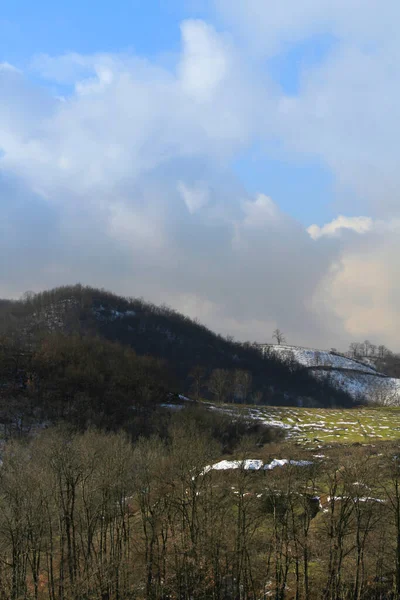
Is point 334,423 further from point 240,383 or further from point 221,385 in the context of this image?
point 240,383

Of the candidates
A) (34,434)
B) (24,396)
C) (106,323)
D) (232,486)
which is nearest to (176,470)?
(232,486)

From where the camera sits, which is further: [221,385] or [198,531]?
[221,385]

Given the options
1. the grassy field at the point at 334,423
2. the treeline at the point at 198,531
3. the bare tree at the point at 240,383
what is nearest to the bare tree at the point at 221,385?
the bare tree at the point at 240,383

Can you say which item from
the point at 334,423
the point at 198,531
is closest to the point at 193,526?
the point at 198,531

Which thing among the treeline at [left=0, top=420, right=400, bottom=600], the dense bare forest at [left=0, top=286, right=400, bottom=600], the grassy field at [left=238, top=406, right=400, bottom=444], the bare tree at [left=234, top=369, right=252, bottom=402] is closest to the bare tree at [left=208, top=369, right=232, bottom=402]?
the bare tree at [left=234, top=369, right=252, bottom=402]

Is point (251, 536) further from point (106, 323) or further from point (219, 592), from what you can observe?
point (106, 323)

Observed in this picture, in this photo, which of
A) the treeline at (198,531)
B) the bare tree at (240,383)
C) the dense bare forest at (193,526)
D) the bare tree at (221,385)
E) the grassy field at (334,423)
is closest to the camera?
the treeline at (198,531)

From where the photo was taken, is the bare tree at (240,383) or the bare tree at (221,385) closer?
the bare tree at (221,385)

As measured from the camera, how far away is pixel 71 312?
633ft

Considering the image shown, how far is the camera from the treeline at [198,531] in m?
35.0

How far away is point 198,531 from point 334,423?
6237 cm

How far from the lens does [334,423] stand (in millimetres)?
92312

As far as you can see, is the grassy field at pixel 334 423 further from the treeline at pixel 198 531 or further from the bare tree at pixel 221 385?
the treeline at pixel 198 531

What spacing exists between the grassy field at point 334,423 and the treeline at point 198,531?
122 ft
